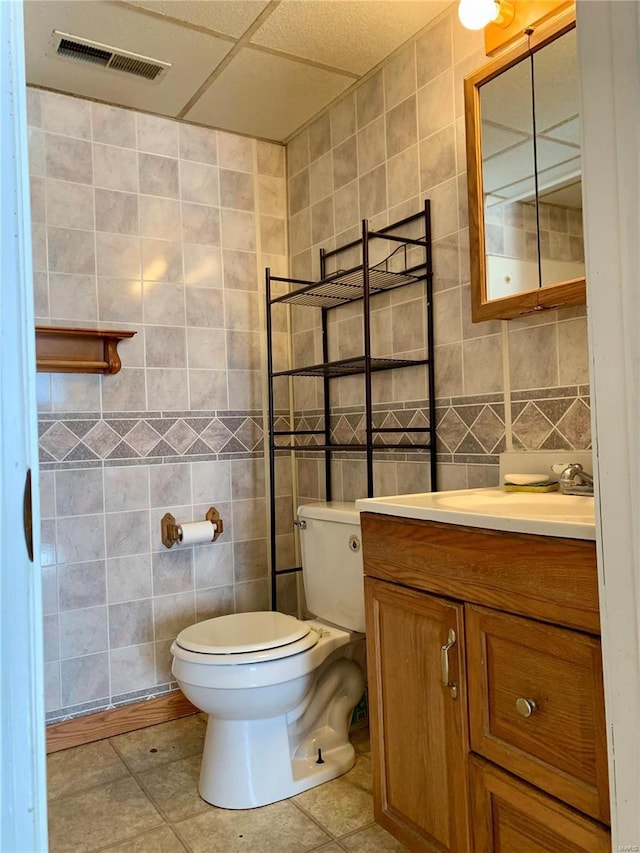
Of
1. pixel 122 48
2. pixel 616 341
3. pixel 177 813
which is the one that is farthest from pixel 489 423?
pixel 122 48

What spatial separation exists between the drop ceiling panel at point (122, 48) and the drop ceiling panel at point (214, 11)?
48mm

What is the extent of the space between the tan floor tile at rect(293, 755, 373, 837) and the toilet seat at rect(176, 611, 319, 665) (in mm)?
408

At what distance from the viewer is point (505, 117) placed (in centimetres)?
164

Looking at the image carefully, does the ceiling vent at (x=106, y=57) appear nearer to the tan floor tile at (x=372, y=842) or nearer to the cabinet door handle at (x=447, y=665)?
the cabinet door handle at (x=447, y=665)

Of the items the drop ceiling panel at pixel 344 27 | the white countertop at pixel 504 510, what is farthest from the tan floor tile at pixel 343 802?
the drop ceiling panel at pixel 344 27

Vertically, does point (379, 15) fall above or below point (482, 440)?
above

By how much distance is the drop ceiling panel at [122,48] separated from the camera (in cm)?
182

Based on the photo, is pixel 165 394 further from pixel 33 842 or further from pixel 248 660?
pixel 33 842

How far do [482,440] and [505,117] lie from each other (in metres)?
0.85

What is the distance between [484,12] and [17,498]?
1.64m

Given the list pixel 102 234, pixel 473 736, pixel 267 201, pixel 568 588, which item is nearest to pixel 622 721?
pixel 568 588

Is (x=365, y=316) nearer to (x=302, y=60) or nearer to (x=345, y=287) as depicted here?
(x=345, y=287)

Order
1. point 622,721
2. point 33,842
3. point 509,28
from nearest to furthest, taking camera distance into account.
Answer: point 33,842 < point 622,721 < point 509,28

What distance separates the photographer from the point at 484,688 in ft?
3.92
